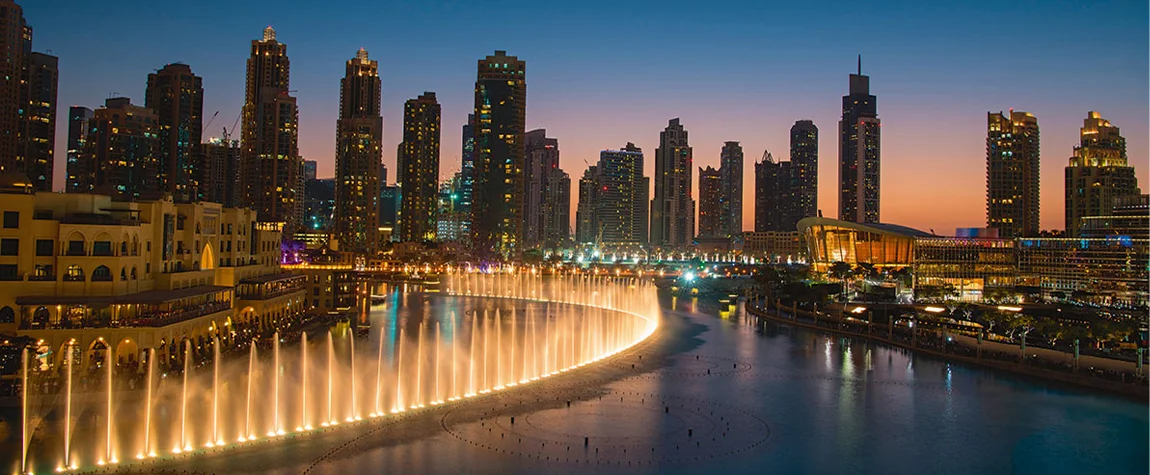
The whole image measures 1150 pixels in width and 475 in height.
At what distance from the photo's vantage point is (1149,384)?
143 feet

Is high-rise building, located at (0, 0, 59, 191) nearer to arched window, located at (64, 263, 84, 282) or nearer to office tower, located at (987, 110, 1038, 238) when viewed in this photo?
arched window, located at (64, 263, 84, 282)

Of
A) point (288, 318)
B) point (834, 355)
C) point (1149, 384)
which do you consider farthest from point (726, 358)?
point (288, 318)

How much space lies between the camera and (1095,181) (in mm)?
152750

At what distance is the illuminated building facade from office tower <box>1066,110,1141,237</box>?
149 meters

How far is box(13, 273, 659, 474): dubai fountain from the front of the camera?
29531 mm

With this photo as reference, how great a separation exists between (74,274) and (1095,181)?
16583 cm

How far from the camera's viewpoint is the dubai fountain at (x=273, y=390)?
29.5 meters

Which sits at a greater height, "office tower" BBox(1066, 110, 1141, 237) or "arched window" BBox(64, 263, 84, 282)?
"office tower" BBox(1066, 110, 1141, 237)

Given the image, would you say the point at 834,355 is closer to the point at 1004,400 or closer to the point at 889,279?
the point at 1004,400

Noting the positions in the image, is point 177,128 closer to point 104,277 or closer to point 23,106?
point 23,106

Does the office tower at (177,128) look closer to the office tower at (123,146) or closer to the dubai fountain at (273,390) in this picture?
the office tower at (123,146)

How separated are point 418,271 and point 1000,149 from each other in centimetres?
13824

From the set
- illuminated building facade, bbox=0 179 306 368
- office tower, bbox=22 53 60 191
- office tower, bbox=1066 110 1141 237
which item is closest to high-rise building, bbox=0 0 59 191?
office tower, bbox=22 53 60 191

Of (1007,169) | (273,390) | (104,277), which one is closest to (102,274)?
(104,277)
